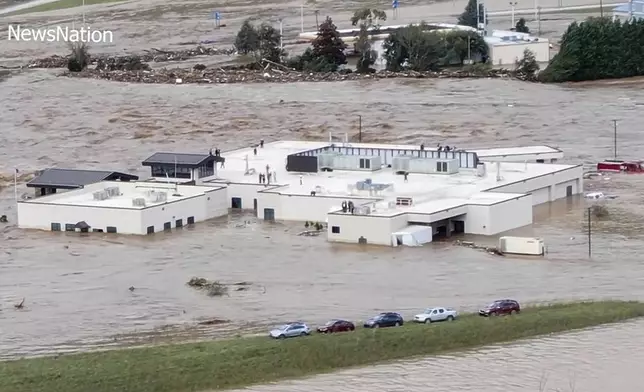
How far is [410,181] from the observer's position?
16.5 metres

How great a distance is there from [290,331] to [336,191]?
5.01 meters

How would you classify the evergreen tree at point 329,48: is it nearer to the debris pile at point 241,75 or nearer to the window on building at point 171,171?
the debris pile at point 241,75

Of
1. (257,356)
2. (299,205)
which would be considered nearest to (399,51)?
(299,205)

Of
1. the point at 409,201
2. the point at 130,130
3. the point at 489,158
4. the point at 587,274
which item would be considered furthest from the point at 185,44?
the point at 587,274

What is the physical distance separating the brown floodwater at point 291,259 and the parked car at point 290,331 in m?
0.53

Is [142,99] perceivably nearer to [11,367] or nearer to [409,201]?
[409,201]

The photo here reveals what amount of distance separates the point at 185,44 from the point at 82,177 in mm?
17460

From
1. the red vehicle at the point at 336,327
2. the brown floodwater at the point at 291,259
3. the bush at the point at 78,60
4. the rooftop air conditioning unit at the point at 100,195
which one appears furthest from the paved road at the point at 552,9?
the red vehicle at the point at 336,327

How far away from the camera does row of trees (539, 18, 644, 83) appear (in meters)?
26.8

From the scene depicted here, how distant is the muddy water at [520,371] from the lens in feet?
33.3

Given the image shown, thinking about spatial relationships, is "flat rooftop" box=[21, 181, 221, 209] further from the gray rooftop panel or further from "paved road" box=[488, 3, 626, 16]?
"paved road" box=[488, 3, 626, 16]

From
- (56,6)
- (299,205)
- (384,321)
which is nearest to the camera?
(384,321)

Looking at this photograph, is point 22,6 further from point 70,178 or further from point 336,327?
point 336,327

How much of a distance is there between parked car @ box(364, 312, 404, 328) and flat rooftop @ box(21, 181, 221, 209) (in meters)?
Answer: 4.56
